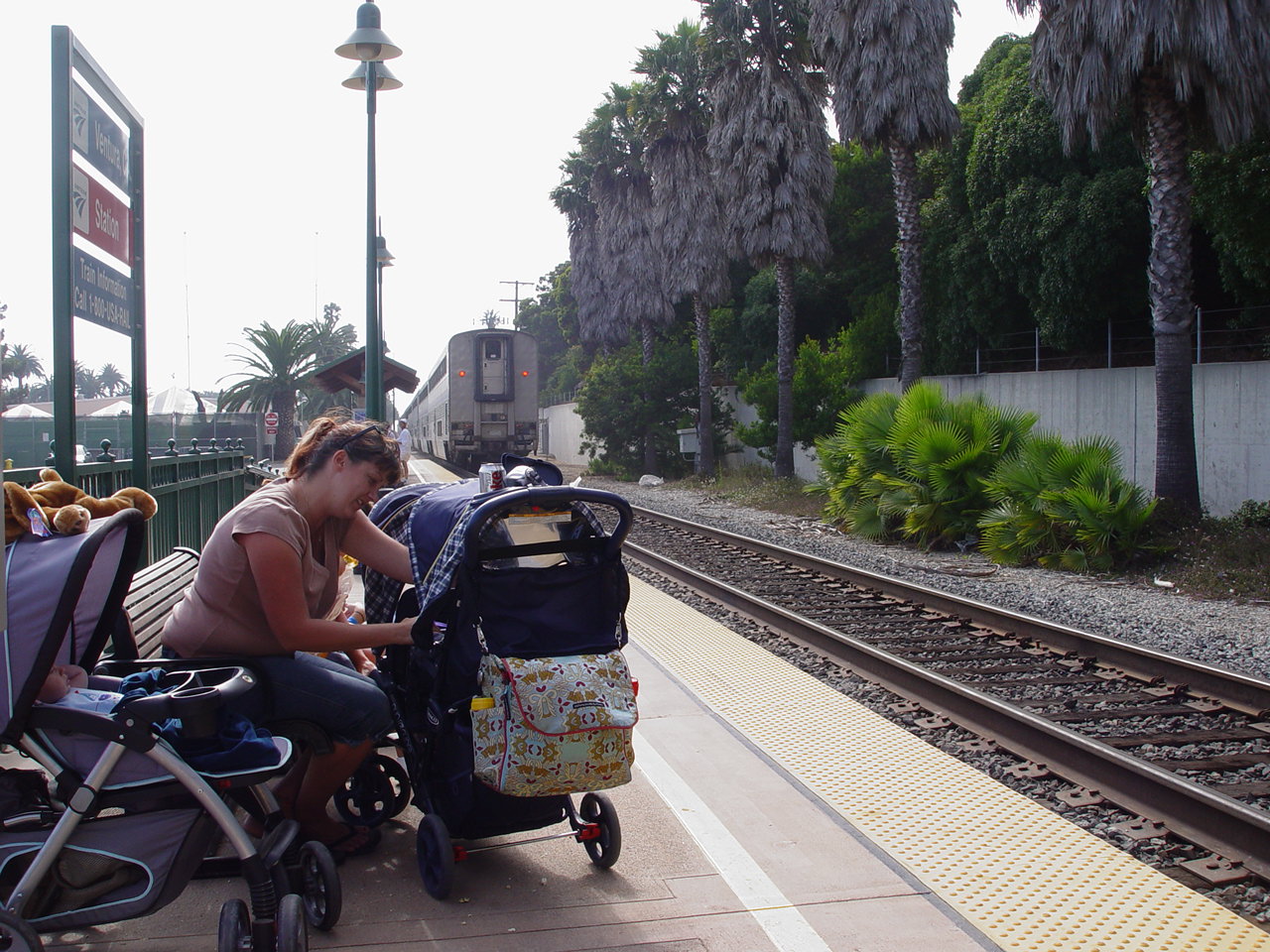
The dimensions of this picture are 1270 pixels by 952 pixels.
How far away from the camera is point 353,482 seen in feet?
12.5

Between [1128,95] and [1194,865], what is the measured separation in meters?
13.2

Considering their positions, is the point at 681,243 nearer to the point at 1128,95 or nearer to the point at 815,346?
the point at 815,346

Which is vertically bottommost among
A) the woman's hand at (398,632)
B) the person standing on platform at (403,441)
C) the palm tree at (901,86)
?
the woman's hand at (398,632)

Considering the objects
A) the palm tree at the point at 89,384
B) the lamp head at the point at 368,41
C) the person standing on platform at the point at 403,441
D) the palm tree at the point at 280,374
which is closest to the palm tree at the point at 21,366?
the palm tree at the point at 89,384

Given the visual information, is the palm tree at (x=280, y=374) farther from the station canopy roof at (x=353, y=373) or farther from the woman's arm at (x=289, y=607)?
the woman's arm at (x=289, y=607)

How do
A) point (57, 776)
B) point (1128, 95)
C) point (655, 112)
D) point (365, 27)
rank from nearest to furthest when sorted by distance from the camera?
1. point (57, 776)
2. point (365, 27)
3. point (1128, 95)
4. point (655, 112)

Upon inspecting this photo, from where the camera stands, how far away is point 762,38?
89.1ft

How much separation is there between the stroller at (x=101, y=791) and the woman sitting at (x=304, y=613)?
1.71 feet

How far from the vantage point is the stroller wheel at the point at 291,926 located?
2.84 m

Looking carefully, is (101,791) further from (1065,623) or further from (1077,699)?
(1065,623)

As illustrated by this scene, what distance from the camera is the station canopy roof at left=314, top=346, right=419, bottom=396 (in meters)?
18.5

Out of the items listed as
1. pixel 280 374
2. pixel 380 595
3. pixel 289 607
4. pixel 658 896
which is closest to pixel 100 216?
pixel 380 595

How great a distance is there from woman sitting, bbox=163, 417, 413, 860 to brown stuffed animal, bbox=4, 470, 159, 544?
0.48m

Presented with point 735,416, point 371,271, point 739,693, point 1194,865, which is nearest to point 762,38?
point 735,416
